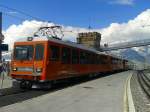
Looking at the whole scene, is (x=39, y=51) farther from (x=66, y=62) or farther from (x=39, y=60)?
(x=66, y=62)

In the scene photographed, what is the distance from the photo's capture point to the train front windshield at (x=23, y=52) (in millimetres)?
21558

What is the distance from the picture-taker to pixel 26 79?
21.1 m

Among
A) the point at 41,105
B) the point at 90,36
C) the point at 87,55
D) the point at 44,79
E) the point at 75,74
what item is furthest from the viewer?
the point at 90,36

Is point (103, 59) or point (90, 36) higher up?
point (90, 36)

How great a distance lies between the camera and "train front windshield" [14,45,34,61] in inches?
849

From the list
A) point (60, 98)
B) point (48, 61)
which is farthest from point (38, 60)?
point (60, 98)

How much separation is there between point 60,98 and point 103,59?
25400mm

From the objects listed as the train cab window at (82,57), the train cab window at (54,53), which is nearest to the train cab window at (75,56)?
the train cab window at (82,57)

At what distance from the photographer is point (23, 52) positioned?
22.0 meters

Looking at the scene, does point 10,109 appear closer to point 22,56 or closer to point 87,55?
point 22,56

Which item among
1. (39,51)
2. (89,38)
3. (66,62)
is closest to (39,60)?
(39,51)

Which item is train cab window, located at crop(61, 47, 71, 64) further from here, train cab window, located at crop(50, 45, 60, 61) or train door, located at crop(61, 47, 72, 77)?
train cab window, located at crop(50, 45, 60, 61)

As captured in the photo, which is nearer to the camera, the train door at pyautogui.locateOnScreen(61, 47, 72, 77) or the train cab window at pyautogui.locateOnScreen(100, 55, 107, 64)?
the train door at pyautogui.locateOnScreen(61, 47, 72, 77)

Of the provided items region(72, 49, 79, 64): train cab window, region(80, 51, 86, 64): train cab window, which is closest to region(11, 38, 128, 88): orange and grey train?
region(72, 49, 79, 64): train cab window
